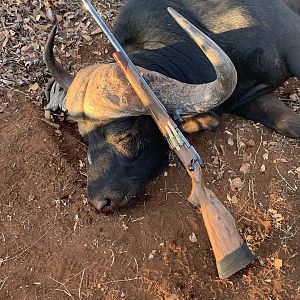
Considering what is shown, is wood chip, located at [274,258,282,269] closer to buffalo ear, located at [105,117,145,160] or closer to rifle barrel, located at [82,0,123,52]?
buffalo ear, located at [105,117,145,160]

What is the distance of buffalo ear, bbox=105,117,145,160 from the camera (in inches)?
199

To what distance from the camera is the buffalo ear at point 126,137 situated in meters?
5.05

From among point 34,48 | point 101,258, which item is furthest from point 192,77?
point 34,48

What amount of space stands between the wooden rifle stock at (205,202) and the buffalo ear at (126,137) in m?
0.39

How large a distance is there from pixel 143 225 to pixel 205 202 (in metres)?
0.97

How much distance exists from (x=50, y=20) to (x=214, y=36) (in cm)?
250

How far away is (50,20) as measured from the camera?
7.36 m

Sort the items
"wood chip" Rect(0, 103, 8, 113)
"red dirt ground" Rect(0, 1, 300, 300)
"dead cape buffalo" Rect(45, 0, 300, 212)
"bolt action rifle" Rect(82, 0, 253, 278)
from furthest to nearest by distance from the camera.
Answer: "wood chip" Rect(0, 103, 8, 113) → "red dirt ground" Rect(0, 1, 300, 300) → "dead cape buffalo" Rect(45, 0, 300, 212) → "bolt action rifle" Rect(82, 0, 253, 278)

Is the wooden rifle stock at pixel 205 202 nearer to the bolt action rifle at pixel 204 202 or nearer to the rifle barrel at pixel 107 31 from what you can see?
→ the bolt action rifle at pixel 204 202

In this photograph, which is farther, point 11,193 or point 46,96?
point 46,96

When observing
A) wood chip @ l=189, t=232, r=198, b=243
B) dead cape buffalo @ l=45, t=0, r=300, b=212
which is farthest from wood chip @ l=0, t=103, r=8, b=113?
wood chip @ l=189, t=232, r=198, b=243

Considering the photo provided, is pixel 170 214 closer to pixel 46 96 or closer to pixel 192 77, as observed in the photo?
pixel 192 77

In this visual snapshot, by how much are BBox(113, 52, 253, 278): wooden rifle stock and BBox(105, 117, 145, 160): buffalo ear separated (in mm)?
386

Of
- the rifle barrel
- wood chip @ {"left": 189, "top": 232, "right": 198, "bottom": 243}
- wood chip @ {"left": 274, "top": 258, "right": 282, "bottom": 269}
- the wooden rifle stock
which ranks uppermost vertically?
the rifle barrel
